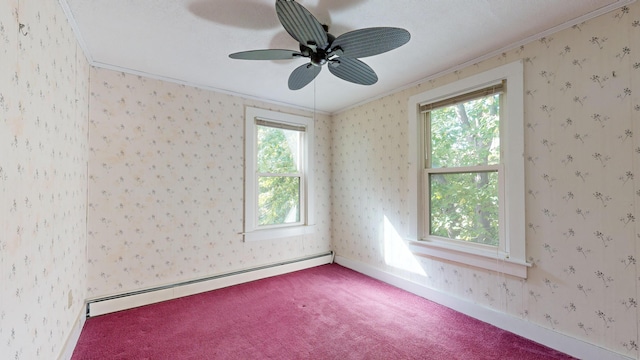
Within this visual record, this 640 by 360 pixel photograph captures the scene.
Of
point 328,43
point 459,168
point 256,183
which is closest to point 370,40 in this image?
point 328,43

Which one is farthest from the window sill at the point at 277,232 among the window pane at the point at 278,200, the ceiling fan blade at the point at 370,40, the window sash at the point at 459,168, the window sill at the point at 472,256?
the ceiling fan blade at the point at 370,40

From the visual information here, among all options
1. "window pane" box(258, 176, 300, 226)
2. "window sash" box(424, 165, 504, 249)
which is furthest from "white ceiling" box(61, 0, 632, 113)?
"window pane" box(258, 176, 300, 226)

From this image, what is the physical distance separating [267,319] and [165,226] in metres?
1.43

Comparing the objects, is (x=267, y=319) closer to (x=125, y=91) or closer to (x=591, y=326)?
(x=591, y=326)

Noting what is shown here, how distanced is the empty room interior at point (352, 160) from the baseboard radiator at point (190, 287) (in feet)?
0.07

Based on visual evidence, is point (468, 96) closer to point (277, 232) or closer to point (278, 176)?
point (278, 176)

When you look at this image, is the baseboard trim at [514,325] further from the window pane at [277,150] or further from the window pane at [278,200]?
the window pane at [277,150]

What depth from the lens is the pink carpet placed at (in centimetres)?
188

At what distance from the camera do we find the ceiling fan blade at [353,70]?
1901mm

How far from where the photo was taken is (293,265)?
11.8 ft

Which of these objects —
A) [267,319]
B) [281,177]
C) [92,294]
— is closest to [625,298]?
[267,319]

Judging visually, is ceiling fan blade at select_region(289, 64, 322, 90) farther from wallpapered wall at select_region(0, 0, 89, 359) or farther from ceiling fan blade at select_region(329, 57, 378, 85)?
wallpapered wall at select_region(0, 0, 89, 359)

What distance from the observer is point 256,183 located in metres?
3.41

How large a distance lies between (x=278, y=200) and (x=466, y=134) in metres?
2.34
